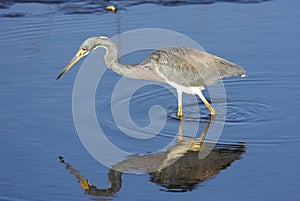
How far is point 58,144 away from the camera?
7445 millimetres

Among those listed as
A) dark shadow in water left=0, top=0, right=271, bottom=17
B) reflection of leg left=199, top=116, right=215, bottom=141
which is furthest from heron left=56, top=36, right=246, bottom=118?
dark shadow in water left=0, top=0, right=271, bottom=17

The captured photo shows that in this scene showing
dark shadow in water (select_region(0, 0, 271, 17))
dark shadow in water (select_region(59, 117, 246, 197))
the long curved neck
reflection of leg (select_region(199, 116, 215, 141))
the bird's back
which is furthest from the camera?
dark shadow in water (select_region(0, 0, 271, 17))

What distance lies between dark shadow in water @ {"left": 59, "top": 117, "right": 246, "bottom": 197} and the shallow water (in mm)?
10

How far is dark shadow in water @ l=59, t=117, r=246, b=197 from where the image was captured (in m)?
6.52

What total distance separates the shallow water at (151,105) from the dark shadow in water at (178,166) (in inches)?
0.4

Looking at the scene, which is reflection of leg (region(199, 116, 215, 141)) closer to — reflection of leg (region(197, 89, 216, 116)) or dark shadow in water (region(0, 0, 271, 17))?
reflection of leg (region(197, 89, 216, 116))

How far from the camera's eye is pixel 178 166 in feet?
22.9

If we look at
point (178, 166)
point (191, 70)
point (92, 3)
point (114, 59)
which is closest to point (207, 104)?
point (191, 70)

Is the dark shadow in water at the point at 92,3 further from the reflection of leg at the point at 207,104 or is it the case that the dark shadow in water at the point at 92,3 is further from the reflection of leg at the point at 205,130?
the reflection of leg at the point at 205,130

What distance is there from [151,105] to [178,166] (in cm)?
174

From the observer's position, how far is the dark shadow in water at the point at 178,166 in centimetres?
652

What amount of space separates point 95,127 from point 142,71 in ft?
3.20

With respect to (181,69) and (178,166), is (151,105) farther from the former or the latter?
(178,166)

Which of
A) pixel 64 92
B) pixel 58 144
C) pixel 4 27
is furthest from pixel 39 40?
pixel 58 144
